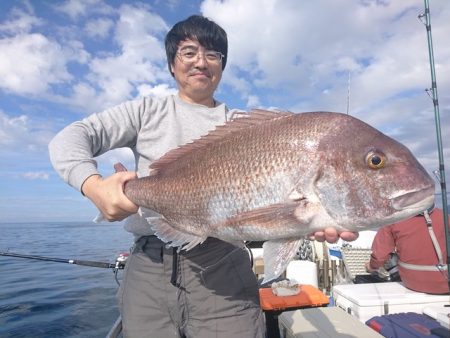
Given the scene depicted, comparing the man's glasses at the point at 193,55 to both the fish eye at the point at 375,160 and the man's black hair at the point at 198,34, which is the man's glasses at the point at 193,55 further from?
the fish eye at the point at 375,160

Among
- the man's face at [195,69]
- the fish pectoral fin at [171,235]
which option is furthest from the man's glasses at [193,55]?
the fish pectoral fin at [171,235]

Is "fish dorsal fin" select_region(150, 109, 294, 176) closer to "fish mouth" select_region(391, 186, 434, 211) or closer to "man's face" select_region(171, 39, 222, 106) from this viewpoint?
"man's face" select_region(171, 39, 222, 106)

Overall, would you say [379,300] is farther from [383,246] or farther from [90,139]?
[90,139]

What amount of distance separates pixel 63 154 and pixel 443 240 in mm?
5867

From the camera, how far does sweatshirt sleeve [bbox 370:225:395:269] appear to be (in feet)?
19.4

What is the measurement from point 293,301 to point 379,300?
4.23ft

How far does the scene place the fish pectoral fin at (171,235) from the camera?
245 centimetres

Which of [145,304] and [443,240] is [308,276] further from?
[145,304]

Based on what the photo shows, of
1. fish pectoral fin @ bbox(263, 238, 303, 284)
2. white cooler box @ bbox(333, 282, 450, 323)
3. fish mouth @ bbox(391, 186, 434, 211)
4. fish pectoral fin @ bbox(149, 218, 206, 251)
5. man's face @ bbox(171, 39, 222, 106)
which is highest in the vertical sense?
man's face @ bbox(171, 39, 222, 106)

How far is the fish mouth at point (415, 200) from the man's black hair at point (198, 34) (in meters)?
2.06

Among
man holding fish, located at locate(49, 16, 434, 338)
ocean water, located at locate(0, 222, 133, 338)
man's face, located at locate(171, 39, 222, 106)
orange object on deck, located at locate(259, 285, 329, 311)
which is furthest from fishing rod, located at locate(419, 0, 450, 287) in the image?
ocean water, located at locate(0, 222, 133, 338)

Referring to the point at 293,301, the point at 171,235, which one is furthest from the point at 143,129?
the point at 293,301

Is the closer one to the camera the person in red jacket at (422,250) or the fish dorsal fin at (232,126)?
the fish dorsal fin at (232,126)

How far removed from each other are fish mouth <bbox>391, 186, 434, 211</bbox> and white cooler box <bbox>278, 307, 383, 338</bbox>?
2406 millimetres
